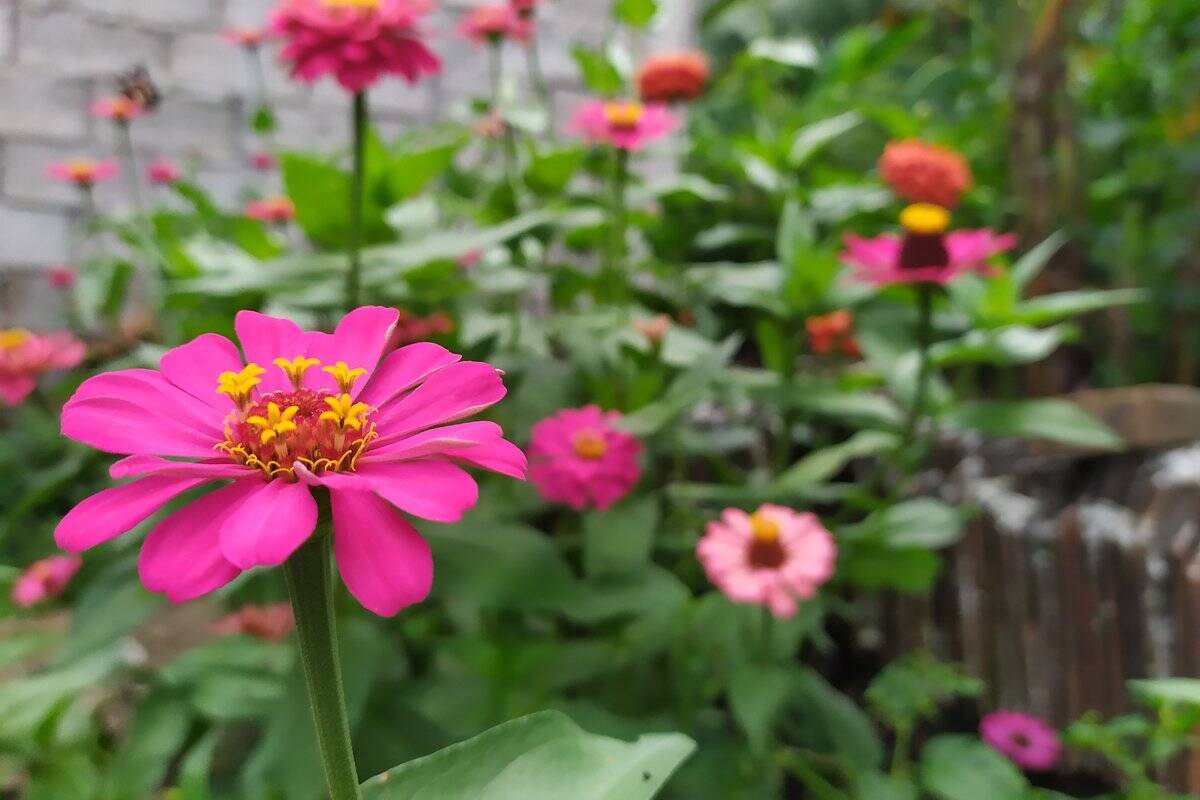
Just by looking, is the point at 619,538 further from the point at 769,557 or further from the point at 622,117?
the point at 622,117

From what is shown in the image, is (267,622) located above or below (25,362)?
below

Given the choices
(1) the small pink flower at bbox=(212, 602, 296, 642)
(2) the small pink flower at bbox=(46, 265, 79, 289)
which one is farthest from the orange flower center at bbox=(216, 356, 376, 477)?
(2) the small pink flower at bbox=(46, 265, 79, 289)

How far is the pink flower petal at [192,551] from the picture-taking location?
0.24 m

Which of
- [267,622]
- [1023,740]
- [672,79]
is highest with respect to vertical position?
[672,79]

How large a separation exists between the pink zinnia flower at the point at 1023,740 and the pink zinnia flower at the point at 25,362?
43.2 inches

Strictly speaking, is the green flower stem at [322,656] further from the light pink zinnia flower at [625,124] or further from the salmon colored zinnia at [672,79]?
the salmon colored zinnia at [672,79]

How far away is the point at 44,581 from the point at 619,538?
1.97ft

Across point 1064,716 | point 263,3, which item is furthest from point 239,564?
point 263,3

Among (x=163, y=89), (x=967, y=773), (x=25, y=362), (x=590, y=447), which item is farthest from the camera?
(x=163, y=89)

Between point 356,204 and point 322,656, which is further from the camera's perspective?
point 356,204

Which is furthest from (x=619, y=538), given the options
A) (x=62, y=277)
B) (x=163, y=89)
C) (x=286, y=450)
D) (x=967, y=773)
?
(x=163, y=89)

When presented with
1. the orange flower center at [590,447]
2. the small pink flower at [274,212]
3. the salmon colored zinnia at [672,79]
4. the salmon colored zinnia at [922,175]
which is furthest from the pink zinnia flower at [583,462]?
the small pink flower at [274,212]

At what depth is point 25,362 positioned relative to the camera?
1.11m

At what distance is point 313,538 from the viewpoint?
0.27 metres
